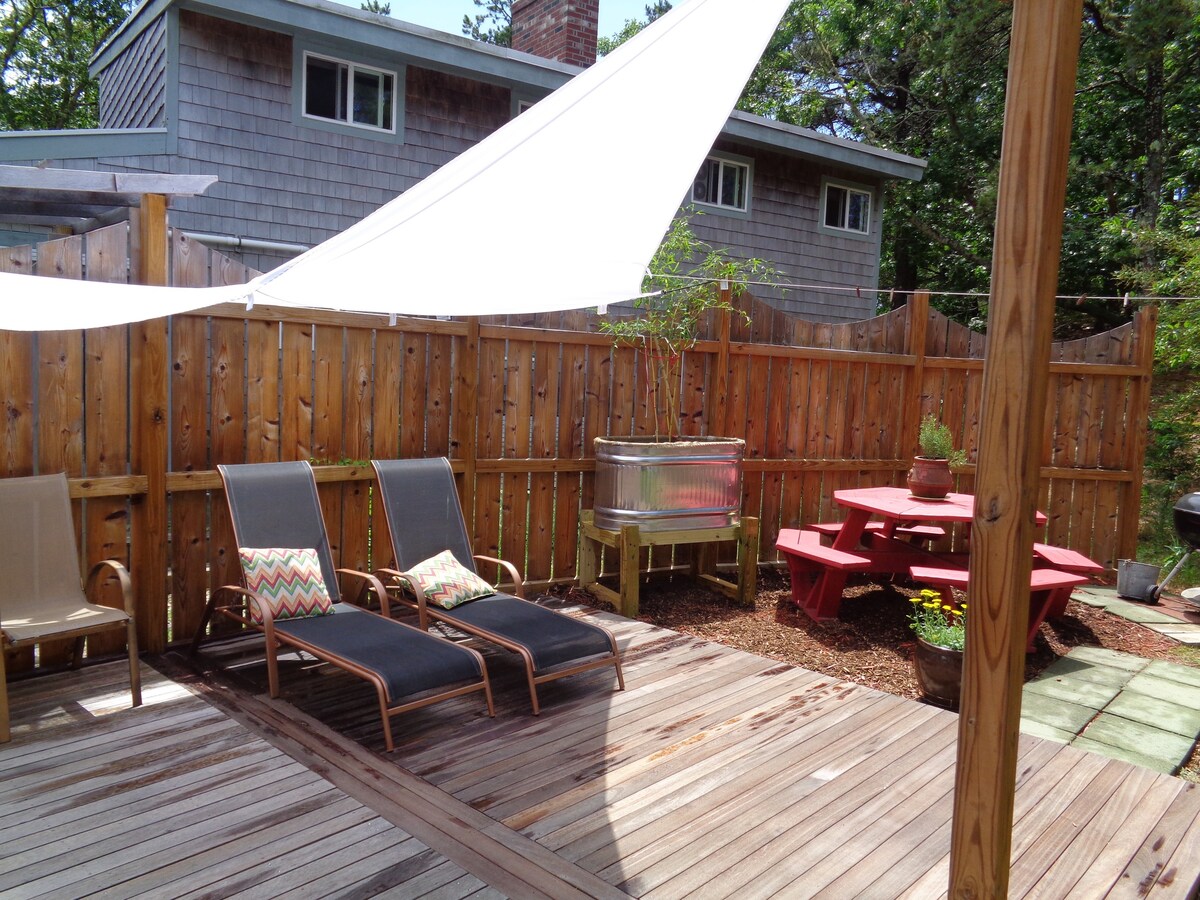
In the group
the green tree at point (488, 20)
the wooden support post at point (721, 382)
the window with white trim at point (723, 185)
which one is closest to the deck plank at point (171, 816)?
the wooden support post at point (721, 382)

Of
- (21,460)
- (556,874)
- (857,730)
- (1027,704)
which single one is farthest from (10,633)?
(1027,704)

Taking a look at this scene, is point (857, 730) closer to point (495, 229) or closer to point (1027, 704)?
point (1027, 704)

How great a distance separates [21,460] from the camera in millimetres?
3926

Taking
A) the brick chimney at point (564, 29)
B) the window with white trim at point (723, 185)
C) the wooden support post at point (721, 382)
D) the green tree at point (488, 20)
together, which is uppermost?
the green tree at point (488, 20)

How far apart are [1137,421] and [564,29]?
759 centimetres

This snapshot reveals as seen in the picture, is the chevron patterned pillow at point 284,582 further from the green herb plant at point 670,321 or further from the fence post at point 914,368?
the fence post at point 914,368

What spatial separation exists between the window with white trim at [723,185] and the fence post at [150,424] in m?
7.61

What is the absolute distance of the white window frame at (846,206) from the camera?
12.1m

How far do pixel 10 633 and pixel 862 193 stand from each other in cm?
1209

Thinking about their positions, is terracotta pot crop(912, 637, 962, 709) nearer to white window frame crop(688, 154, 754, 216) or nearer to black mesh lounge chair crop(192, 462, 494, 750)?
black mesh lounge chair crop(192, 462, 494, 750)

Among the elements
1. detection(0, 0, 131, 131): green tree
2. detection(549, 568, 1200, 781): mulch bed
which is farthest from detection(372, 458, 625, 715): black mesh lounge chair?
detection(0, 0, 131, 131): green tree

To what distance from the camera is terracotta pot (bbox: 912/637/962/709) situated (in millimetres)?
4109

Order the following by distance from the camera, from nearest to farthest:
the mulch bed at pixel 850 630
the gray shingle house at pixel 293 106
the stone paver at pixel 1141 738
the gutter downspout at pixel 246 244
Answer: the stone paver at pixel 1141 738 < the mulch bed at pixel 850 630 < the gray shingle house at pixel 293 106 < the gutter downspout at pixel 246 244

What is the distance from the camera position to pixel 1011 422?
1665mm
